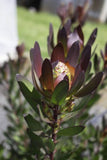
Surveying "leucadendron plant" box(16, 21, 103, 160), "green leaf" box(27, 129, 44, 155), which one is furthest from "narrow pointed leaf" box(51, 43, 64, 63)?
"green leaf" box(27, 129, 44, 155)

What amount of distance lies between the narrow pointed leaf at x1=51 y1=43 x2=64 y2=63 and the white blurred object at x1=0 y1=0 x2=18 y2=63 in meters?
2.52

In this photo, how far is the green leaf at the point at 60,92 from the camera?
489mm

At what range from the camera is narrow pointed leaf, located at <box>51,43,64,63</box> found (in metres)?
0.58

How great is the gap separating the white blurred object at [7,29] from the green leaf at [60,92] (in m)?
2.59

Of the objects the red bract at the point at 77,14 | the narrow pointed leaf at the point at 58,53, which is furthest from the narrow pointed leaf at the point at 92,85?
the red bract at the point at 77,14

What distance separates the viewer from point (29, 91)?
1.81 ft

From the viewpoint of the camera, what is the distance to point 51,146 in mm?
595

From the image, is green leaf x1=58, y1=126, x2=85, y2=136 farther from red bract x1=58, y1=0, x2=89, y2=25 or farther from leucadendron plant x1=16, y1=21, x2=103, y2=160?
red bract x1=58, y1=0, x2=89, y2=25

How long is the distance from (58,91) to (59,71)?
6 centimetres

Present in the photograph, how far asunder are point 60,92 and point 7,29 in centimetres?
292

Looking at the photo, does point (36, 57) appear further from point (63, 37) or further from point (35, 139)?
point (35, 139)

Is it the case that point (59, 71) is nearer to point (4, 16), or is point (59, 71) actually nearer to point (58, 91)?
point (58, 91)

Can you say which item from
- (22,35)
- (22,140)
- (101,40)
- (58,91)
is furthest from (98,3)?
(58,91)

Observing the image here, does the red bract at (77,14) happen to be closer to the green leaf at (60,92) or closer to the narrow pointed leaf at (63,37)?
the narrow pointed leaf at (63,37)
